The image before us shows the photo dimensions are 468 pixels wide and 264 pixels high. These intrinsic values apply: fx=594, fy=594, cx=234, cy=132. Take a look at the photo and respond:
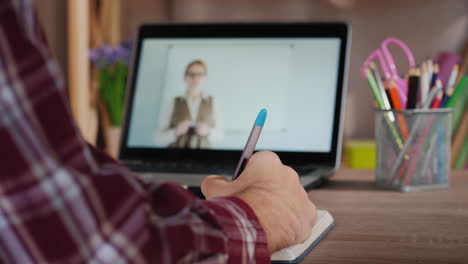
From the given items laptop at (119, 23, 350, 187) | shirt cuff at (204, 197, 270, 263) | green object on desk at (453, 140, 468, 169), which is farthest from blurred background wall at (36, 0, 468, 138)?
shirt cuff at (204, 197, 270, 263)

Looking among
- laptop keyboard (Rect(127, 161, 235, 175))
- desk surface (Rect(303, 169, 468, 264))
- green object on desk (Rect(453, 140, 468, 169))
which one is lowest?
green object on desk (Rect(453, 140, 468, 169))

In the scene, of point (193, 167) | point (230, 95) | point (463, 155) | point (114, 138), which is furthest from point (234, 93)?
point (463, 155)

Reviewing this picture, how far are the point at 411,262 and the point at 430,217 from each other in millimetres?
187

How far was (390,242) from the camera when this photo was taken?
568 millimetres

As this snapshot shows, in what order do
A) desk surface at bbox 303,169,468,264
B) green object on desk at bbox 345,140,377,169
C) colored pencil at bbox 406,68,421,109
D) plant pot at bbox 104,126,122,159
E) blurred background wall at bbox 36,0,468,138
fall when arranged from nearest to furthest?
desk surface at bbox 303,169,468,264 < colored pencil at bbox 406,68,421,109 < plant pot at bbox 104,126,122,159 < green object on desk at bbox 345,140,377,169 < blurred background wall at bbox 36,0,468,138

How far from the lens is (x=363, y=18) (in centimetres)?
273

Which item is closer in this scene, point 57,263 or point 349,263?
point 57,263

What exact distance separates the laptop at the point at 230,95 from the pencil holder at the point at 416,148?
95mm

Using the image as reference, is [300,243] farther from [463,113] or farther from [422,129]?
[463,113]

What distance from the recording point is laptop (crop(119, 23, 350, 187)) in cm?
94

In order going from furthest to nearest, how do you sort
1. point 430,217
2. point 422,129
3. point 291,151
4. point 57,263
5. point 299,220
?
point 291,151, point 422,129, point 430,217, point 299,220, point 57,263

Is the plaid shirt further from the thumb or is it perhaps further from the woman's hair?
the woman's hair

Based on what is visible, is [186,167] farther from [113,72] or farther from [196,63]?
[113,72]

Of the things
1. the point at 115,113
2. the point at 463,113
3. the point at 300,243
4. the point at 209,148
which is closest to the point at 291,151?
the point at 209,148
